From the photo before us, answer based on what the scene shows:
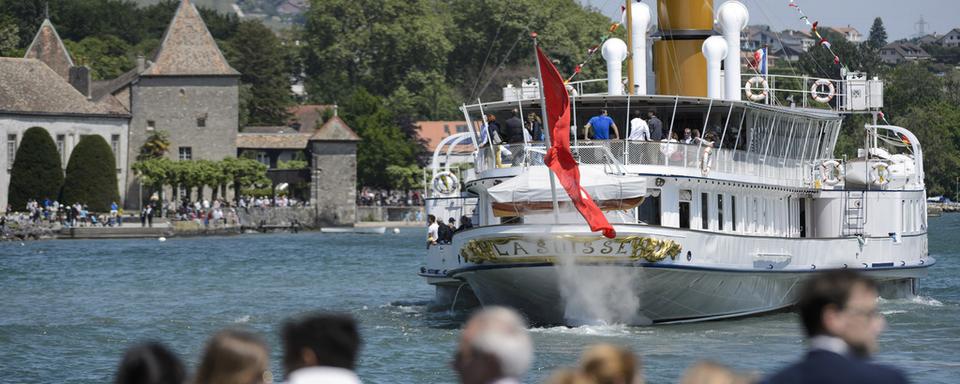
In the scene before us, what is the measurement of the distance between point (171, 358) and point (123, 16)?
153 meters

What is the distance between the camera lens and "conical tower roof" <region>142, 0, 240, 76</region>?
107 meters

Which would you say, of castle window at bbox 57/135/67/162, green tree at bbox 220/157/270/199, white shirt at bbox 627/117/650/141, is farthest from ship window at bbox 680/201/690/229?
green tree at bbox 220/157/270/199

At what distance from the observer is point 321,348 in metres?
7.86

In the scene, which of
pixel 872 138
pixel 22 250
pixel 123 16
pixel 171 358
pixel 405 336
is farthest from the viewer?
pixel 123 16

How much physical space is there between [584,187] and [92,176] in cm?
7030

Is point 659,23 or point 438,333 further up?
point 659,23

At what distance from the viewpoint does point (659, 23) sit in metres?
32.8

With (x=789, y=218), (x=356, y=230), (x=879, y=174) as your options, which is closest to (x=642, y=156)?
(x=789, y=218)

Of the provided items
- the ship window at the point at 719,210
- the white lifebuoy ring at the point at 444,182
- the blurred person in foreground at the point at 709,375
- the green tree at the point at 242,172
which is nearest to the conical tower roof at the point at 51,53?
the green tree at the point at 242,172

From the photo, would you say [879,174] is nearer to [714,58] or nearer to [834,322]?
[714,58]

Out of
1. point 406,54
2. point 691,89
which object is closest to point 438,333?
point 691,89

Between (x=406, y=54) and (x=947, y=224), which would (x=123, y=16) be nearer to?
(x=406, y=54)

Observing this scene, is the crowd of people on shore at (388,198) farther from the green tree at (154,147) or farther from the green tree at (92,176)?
the green tree at (92,176)

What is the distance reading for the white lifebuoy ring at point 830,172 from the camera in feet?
109
